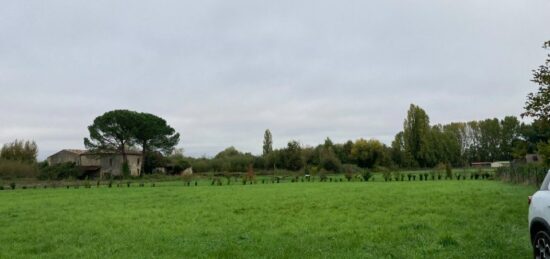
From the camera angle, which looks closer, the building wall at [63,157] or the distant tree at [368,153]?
the building wall at [63,157]

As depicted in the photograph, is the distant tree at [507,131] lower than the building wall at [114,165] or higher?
higher

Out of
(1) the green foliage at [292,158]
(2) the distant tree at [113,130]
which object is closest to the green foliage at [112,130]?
(2) the distant tree at [113,130]

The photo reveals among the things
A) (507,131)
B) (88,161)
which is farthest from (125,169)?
(507,131)

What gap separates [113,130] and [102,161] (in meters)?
8.41

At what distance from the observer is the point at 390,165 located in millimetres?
89062

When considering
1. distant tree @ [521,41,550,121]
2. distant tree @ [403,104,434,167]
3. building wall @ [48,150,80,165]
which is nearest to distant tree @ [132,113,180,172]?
building wall @ [48,150,80,165]

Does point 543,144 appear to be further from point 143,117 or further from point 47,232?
point 143,117

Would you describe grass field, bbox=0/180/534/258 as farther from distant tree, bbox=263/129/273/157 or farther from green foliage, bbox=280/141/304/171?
distant tree, bbox=263/129/273/157

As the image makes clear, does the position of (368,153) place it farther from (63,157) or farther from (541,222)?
(541,222)

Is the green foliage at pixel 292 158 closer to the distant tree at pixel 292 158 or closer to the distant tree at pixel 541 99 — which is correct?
the distant tree at pixel 292 158

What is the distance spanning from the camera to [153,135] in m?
76.6

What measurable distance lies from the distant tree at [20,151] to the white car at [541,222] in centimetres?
8720

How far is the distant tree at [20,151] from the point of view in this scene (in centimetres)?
8281

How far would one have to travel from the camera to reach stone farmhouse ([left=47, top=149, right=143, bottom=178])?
7725 cm
